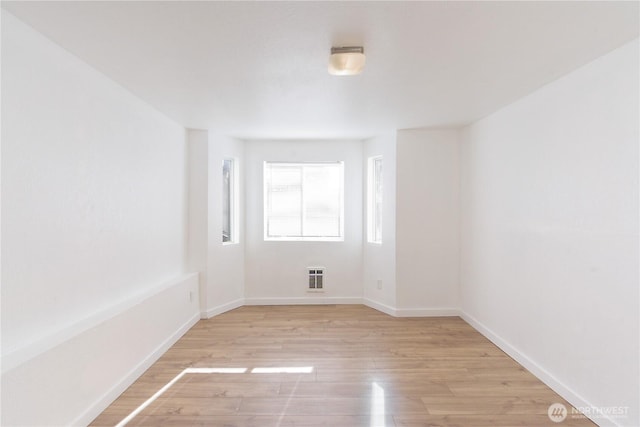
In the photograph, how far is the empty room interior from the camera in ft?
5.12

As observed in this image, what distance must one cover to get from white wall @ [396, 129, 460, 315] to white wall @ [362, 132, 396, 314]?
0.26ft

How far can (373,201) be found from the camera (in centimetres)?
426

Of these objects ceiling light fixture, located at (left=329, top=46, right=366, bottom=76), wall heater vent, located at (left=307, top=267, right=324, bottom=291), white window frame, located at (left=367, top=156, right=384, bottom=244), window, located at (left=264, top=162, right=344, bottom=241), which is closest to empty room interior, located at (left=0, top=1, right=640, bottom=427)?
ceiling light fixture, located at (left=329, top=46, right=366, bottom=76)

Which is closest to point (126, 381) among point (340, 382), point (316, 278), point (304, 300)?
point (340, 382)

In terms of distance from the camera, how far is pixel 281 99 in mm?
2605

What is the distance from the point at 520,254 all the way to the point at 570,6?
6.17 feet

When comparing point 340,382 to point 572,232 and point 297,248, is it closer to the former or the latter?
point 572,232

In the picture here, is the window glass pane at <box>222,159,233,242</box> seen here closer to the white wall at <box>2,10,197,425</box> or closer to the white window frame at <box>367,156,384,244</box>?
the white wall at <box>2,10,197,425</box>

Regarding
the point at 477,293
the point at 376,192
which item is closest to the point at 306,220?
the point at 376,192

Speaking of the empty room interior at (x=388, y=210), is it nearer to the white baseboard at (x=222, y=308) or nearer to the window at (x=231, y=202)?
the white baseboard at (x=222, y=308)

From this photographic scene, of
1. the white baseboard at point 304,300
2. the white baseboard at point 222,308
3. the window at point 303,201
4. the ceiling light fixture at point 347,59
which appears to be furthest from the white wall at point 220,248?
the ceiling light fixture at point 347,59

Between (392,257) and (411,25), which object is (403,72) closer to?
(411,25)

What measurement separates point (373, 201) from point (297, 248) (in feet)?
4.03

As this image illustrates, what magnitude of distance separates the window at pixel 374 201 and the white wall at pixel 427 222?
18.7 inches
